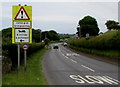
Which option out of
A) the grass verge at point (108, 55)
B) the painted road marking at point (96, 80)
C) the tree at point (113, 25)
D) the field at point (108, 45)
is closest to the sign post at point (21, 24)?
the painted road marking at point (96, 80)

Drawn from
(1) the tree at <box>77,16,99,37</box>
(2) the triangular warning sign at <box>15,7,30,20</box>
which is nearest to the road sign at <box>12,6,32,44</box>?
(2) the triangular warning sign at <box>15,7,30,20</box>

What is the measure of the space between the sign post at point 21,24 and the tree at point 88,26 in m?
91.9

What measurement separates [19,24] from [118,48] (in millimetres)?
18443

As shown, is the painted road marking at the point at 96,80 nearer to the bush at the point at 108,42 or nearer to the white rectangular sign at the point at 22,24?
the white rectangular sign at the point at 22,24

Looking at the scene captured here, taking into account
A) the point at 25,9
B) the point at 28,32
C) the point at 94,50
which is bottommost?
the point at 94,50

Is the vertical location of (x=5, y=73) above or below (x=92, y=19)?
below

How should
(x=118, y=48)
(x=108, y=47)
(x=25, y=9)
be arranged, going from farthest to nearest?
1. (x=108, y=47)
2. (x=118, y=48)
3. (x=25, y=9)

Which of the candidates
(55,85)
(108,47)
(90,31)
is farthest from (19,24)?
(90,31)

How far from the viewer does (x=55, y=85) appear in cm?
1184

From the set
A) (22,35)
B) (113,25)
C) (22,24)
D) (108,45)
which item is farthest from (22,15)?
(113,25)

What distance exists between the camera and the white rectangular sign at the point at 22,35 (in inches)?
584

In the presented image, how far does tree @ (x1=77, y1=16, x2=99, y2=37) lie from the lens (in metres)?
106

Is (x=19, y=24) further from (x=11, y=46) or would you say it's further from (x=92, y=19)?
(x=92, y=19)

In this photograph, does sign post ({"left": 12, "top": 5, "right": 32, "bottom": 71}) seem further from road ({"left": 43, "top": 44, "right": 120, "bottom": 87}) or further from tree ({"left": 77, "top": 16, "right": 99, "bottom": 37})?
tree ({"left": 77, "top": 16, "right": 99, "bottom": 37})
